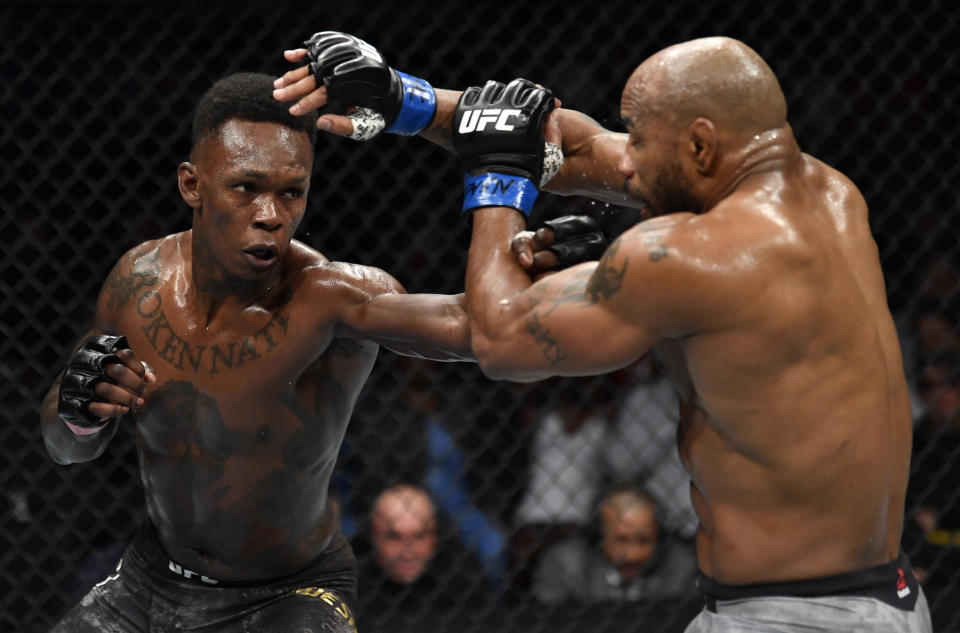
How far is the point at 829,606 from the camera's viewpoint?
5.01 ft

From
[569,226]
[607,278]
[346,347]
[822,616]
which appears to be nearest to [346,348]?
[346,347]

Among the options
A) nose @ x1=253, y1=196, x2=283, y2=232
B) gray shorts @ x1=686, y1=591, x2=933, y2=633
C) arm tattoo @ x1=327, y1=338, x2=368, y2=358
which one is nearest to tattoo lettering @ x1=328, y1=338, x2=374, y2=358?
arm tattoo @ x1=327, y1=338, x2=368, y2=358

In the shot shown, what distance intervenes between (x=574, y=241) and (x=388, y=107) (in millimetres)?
405

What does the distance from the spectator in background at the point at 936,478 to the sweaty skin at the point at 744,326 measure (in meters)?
1.80

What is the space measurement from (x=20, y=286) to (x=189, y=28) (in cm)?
101

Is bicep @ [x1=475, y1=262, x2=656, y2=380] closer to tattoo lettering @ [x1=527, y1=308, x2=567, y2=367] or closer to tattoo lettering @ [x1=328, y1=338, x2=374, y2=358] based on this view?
tattoo lettering @ [x1=527, y1=308, x2=567, y2=367]

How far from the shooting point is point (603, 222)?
3709 millimetres

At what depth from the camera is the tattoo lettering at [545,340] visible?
1.59 m

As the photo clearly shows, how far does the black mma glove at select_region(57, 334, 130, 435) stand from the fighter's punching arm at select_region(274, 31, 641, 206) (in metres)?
0.48

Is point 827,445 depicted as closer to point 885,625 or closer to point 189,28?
point 885,625

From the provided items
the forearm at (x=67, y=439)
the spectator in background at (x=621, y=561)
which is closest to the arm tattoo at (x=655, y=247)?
the forearm at (x=67, y=439)

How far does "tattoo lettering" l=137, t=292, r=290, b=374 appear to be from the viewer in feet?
6.43

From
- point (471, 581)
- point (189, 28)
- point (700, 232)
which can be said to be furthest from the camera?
point (189, 28)

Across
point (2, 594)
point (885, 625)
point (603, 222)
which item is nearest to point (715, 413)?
point (885, 625)
